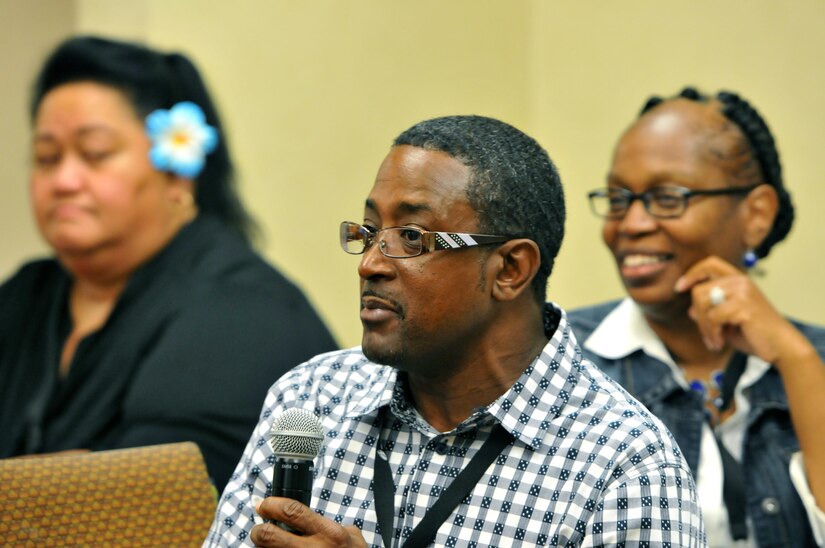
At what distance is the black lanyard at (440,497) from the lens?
2.18m

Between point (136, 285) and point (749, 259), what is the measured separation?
1859mm

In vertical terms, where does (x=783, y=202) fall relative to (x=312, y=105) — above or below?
below

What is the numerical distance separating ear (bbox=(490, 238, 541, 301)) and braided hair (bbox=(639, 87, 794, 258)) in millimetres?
1302

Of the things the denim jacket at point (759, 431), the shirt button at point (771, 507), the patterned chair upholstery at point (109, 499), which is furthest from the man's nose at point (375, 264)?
the shirt button at point (771, 507)

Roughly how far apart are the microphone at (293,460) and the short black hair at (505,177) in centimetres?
51

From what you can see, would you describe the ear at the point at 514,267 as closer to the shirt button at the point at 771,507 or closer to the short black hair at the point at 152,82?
the shirt button at the point at 771,507

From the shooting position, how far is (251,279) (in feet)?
13.2

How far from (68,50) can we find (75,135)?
32 centimetres

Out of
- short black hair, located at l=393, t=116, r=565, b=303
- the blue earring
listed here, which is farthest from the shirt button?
short black hair, located at l=393, t=116, r=565, b=303

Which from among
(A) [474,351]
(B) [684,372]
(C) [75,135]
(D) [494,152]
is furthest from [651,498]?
(C) [75,135]

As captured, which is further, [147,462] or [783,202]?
[783,202]

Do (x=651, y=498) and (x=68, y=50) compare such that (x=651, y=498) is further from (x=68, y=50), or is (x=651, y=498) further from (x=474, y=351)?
(x=68, y=50)

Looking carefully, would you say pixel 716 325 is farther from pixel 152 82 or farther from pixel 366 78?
pixel 366 78

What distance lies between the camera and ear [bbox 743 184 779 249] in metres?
3.45
